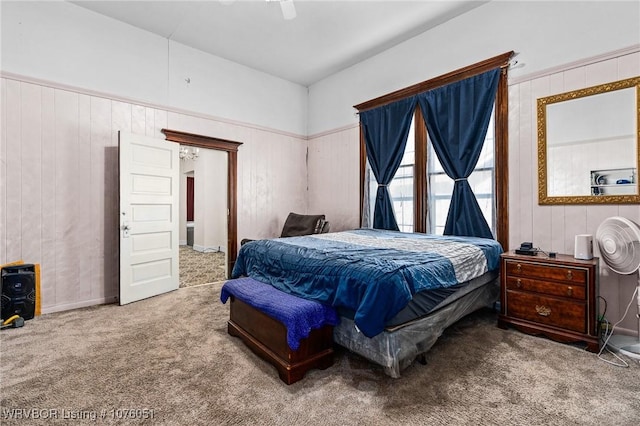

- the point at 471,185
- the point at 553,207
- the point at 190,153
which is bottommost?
the point at 553,207

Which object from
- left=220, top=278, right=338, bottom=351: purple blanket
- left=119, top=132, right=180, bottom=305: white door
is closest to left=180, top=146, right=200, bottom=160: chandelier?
left=119, top=132, right=180, bottom=305: white door

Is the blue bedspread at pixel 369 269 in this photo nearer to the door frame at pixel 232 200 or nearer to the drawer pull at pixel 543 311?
the drawer pull at pixel 543 311

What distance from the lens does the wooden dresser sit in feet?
7.45

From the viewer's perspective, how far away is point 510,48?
3.20m

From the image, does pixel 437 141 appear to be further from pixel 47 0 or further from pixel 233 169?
pixel 47 0

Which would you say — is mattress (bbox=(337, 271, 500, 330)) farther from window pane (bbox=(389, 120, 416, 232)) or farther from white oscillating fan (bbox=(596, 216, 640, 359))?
window pane (bbox=(389, 120, 416, 232))

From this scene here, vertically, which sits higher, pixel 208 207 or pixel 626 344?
pixel 208 207

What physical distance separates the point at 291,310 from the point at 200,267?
4.16 m

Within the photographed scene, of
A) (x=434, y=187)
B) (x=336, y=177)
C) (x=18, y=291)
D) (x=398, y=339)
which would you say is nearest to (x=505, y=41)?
(x=434, y=187)

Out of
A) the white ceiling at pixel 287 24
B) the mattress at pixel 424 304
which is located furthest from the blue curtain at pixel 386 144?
the mattress at pixel 424 304

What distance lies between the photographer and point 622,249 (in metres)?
2.25

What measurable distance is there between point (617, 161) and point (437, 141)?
164 cm

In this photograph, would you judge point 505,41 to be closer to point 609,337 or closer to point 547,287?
point 547,287

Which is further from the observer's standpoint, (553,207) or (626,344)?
(553,207)
